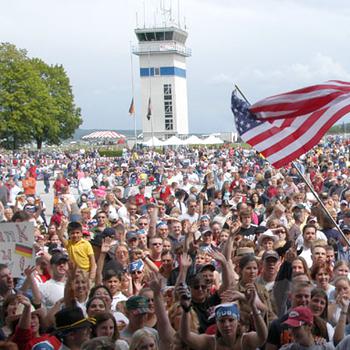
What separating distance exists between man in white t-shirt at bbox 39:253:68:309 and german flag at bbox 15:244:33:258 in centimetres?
65

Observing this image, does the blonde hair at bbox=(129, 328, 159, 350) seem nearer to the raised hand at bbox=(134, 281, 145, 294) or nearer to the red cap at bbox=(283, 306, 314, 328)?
the red cap at bbox=(283, 306, 314, 328)

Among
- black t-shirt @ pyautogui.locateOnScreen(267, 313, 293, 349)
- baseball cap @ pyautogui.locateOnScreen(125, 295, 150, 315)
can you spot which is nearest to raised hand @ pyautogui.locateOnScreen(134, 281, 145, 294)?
baseball cap @ pyautogui.locateOnScreen(125, 295, 150, 315)

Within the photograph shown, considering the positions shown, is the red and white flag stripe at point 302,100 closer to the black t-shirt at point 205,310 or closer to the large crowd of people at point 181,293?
the large crowd of people at point 181,293

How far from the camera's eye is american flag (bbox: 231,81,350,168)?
843cm

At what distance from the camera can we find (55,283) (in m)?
8.86

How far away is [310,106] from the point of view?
335 inches

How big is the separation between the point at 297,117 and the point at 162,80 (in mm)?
107510

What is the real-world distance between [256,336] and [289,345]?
0.30m

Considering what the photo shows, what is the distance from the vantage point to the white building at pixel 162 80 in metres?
114

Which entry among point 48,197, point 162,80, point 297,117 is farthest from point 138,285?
point 162,80

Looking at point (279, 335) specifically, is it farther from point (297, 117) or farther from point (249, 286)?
point (297, 117)

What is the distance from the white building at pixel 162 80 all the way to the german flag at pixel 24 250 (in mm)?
105172

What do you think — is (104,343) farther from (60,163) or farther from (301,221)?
(60,163)

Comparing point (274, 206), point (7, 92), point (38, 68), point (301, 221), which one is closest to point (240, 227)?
point (301, 221)
